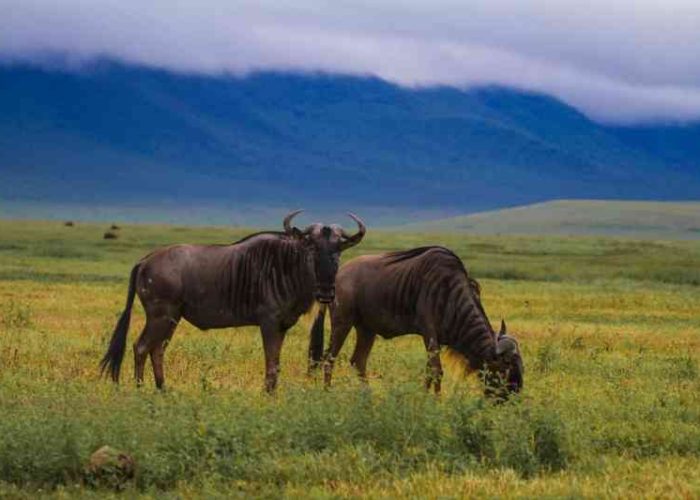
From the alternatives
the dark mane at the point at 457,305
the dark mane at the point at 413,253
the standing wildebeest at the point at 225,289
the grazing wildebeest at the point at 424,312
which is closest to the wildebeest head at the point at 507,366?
the grazing wildebeest at the point at 424,312

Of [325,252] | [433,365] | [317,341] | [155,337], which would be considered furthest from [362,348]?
[155,337]

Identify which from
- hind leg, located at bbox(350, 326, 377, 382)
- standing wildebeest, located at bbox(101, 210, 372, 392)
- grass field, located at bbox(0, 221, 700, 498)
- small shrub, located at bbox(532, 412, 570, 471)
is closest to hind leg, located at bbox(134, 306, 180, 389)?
standing wildebeest, located at bbox(101, 210, 372, 392)

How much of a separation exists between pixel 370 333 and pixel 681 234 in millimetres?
164650

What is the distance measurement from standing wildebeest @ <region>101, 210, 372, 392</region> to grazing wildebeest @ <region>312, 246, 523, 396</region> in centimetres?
56

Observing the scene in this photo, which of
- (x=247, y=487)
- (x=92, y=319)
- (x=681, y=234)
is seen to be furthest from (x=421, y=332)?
(x=681, y=234)

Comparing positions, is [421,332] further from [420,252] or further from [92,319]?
[92,319]

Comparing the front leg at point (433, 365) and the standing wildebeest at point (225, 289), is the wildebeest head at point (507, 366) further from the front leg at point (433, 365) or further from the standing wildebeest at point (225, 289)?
the standing wildebeest at point (225, 289)

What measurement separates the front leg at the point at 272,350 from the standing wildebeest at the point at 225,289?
0.01 meters

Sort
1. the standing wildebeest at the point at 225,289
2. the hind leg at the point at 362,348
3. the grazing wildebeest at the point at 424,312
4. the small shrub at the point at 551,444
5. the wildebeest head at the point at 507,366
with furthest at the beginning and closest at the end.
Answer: the hind leg at the point at 362,348
the standing wildebeest at the point at 225,289
the grazing wildebeest at the point at 424,312
the wildebeest head at the point at 507,366
the small shrub at the point at 551,444

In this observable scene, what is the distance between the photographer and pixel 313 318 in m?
15.9

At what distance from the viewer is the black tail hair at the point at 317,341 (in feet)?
52.3

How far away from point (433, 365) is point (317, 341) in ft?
5.72

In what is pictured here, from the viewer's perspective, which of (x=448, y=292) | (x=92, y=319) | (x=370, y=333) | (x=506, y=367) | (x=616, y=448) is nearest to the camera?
(x=616, y=448)

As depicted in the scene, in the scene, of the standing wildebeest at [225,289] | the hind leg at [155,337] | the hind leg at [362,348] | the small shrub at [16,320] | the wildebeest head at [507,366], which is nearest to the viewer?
the wildebeest head at [507,366]
